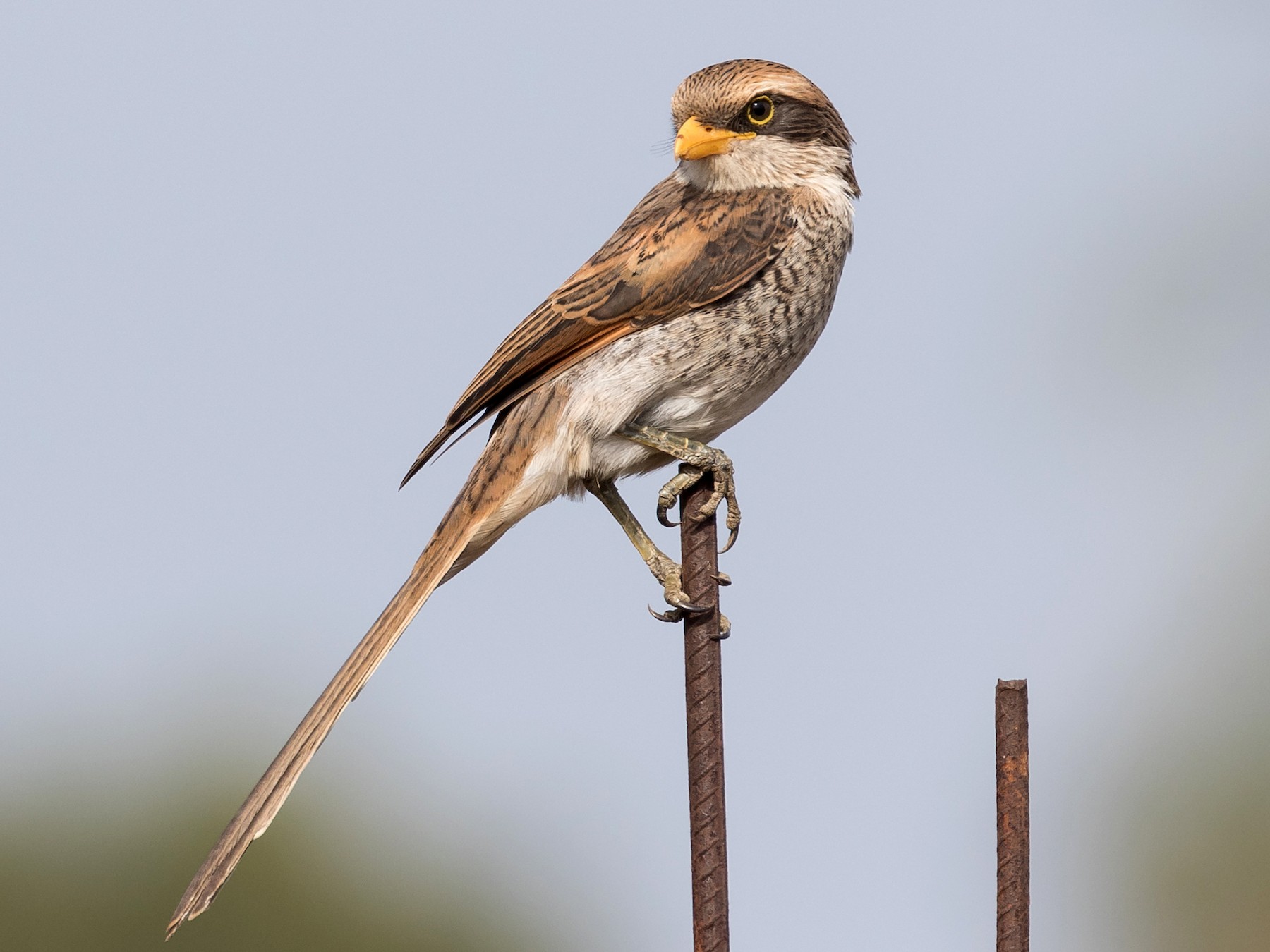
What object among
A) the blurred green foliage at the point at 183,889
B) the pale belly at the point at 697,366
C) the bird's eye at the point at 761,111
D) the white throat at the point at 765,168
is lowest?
the blurred green foliage at the point at 183,889

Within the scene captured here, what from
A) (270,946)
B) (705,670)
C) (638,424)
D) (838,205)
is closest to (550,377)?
(638,424)

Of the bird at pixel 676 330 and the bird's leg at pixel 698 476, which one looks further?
the bird at pixel 676 330

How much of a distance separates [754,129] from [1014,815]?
257 centimetres

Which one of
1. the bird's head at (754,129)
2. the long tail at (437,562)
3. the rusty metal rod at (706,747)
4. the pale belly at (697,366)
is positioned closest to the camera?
the rusty metal rod at (706,747)

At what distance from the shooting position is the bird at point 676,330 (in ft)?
15.9

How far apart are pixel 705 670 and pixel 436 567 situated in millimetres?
1324

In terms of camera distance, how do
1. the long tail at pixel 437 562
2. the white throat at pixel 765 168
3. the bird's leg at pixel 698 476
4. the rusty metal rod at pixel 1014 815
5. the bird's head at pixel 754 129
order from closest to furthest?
the rusty metal rod at pixel 1014 815, the long tail at pixel 437 562, the bird's leg at pixel 698 476, the bird's head at pixel 754 129, the white throat at pixel 765 168

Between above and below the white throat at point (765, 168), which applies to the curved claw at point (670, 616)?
below

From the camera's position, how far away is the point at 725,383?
4.86 meters

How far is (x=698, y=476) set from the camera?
14.8 feet

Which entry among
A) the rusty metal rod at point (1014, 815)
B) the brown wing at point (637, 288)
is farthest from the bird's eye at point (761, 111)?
the rusty metal rod at point (1014, 815)

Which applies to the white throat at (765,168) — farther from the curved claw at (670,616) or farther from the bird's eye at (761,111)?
the curved claw at (670,616)

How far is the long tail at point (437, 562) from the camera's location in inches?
159

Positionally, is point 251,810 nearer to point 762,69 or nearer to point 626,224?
point 626,224
